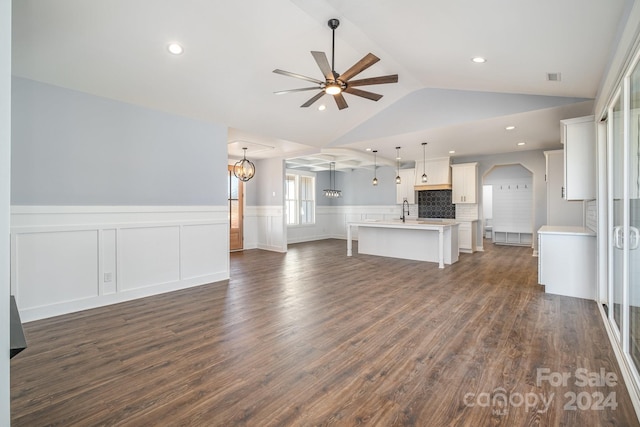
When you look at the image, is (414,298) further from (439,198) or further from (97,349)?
(439,198)

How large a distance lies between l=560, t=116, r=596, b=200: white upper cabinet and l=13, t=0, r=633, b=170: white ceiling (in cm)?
43

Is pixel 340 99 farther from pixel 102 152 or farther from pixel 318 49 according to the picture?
pixel 102 152

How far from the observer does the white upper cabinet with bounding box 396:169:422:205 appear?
8906 mm

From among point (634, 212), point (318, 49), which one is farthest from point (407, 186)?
point (634, 212)

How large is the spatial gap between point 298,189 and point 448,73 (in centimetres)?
666

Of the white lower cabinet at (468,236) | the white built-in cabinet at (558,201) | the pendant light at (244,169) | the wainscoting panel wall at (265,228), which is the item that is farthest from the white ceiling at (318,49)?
the wainscoting panel wall at (265,228)

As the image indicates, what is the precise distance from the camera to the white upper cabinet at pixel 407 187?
8906 millimetres

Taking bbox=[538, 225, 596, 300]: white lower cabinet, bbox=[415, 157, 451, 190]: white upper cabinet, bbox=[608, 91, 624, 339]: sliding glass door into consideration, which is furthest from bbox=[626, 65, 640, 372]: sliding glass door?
bbox=[415, 157, 451, 190]: white upper cabinet

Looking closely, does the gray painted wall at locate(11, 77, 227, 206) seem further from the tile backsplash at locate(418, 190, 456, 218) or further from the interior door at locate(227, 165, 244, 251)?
the tile backsplash at locate(418, 190, 456, 218)

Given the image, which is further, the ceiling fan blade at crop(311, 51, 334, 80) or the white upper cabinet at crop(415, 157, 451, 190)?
the white upper cabinet at crop(415, 157, 451, 190)

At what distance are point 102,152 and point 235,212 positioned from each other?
185 inches

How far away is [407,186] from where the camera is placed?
9.01 metres

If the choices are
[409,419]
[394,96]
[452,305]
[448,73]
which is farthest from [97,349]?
[394,96]

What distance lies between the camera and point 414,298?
393 cm
